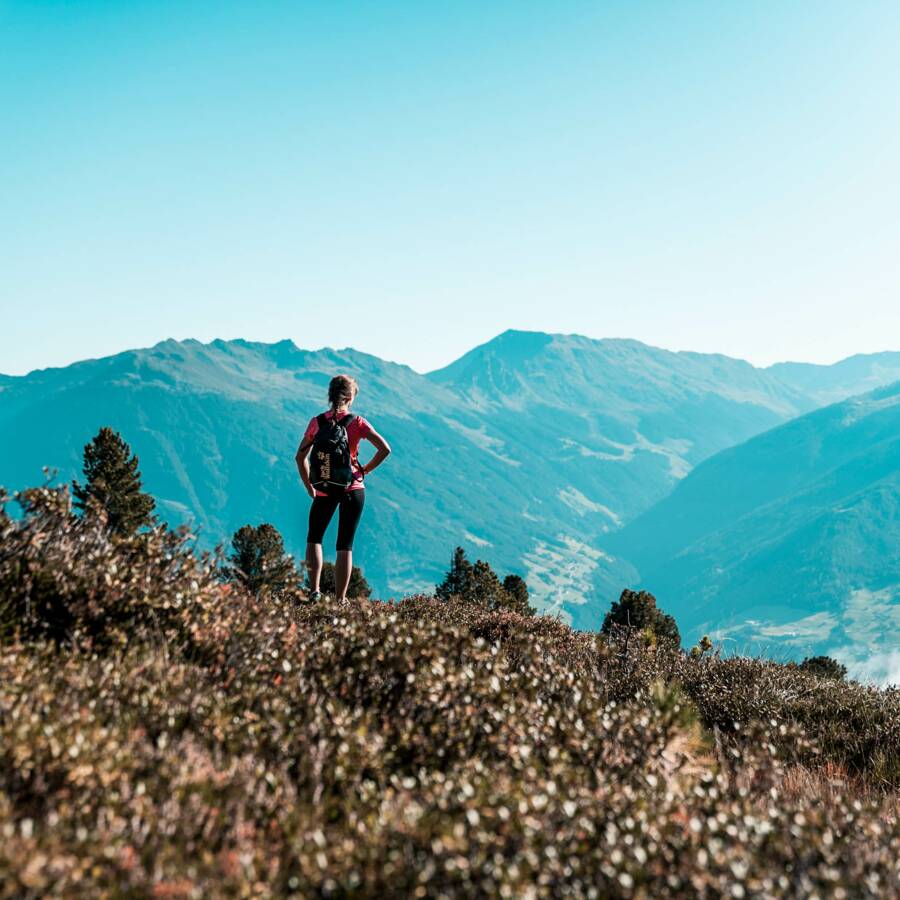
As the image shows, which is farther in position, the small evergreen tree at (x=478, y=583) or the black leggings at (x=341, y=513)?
the small evergreen tree at (x=478, y=583)

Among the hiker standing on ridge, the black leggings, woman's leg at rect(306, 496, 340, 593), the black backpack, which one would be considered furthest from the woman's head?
woman's leg at rect(306, 496, 340, 593)

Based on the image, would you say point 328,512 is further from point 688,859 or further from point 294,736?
point 688,859

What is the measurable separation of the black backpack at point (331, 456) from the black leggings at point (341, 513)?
0.17 meters

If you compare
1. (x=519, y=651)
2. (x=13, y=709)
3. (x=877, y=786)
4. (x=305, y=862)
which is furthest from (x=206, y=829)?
(x=877, y=786)

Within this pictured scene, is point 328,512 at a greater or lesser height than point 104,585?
greater

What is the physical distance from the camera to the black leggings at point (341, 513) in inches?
423

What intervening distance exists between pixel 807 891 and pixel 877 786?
17.0ft

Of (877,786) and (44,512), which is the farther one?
(877,786)

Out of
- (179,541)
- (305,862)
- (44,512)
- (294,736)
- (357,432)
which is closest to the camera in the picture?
(305,862)

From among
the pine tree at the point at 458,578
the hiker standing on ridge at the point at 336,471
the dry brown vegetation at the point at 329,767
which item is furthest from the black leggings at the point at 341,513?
the pine tree at the point at 458,578

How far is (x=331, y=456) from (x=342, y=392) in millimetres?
866

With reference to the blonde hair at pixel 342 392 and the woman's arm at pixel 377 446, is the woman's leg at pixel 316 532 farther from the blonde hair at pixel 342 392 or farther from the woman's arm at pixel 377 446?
the blonde hair at pixel 342 392

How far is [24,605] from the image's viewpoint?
595 centimetres

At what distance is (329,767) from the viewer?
448cm
